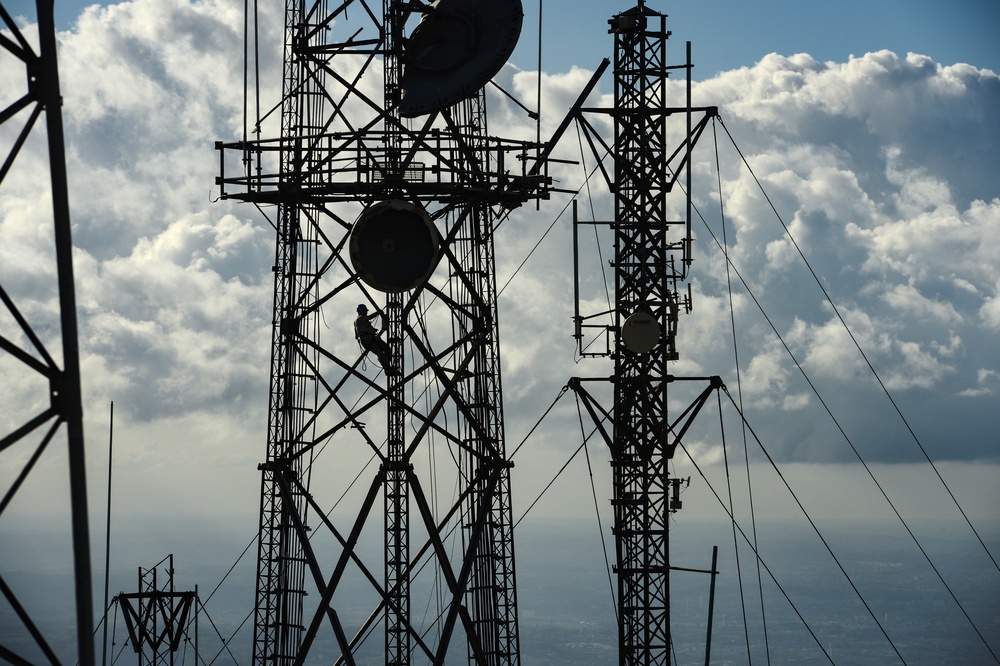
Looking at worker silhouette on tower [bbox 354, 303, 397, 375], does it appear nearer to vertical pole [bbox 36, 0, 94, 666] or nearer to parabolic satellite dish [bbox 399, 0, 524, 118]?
parabolic satellite dish [bbox 399, 0, 524, 118]

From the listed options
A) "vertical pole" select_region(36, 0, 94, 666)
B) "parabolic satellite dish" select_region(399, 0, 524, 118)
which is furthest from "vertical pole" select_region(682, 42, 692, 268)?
"vertical pole" select_region(36, 0, 94, 666)

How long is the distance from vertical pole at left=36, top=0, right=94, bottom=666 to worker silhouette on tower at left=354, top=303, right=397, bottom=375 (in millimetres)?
13439

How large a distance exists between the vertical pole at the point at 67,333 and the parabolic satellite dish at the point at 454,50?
1272 centimetres

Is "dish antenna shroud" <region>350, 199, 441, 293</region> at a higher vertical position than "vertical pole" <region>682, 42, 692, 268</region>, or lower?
lower

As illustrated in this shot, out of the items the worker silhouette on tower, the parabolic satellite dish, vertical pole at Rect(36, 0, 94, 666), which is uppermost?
the parabolic satellite dish

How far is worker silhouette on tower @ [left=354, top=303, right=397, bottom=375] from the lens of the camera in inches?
1201

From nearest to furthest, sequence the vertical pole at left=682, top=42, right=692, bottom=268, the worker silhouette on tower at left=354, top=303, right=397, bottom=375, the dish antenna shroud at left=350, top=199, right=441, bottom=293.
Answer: the dish antenna shroud at left=350, top=199, right=441, bottom=293 → the worker silhouette on tower at left=354, top=303, right=397, bottom=375 → the vertical pole at left=682, top=42, right=692, bottom=268

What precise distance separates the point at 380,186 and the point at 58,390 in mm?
12914

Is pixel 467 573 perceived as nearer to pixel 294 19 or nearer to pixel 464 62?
pixel 464 62

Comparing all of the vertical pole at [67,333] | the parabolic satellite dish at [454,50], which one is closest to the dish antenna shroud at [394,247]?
the parabolic satellite dish at [454,50]

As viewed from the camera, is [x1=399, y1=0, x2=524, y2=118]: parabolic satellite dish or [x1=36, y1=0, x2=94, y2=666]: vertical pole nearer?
[x1=36, y1=0, x2=94, y2=666]: vertical pole

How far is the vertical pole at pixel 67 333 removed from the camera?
667 inches

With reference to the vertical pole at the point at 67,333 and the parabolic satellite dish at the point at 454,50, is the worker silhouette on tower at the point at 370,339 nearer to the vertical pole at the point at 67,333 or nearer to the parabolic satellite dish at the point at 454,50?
the parabolic satellite dish at the point at 454,50

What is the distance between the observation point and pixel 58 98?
56.4ft
